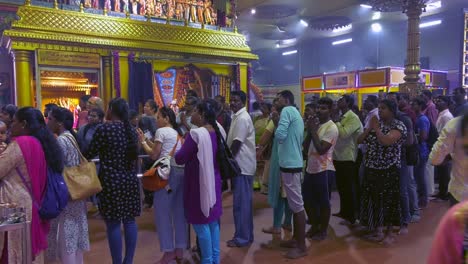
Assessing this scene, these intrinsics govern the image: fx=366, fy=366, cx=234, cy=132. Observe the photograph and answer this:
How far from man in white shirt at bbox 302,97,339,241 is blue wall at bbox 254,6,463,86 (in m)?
12.9

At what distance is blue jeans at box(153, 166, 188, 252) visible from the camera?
3.28 m

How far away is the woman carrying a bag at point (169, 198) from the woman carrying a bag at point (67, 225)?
0.68 metres

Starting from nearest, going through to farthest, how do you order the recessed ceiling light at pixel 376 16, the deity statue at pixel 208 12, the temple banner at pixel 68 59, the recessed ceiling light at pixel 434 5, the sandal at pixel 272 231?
the sandal at pixel 272 231, the temple banner at pixel 68 59, the deity statue at pixel 208 12, the recessed ceiling light at pixel 434 5, the recessed ceiling light at pixel 376 16

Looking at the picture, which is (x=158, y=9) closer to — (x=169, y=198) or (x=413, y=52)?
(x=413, y=52)

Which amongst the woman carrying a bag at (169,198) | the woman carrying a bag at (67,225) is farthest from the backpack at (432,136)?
the woman carrying a bag at (67,225)

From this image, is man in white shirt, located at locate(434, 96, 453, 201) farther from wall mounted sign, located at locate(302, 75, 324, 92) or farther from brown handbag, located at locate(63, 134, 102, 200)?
wall mounted sign, located at locate(302, 75, 324, 92)

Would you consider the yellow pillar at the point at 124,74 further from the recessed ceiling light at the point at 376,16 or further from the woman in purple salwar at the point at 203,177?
the recessed ceiling light at the point at 376,16

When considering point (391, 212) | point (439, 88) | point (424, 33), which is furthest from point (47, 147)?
point (424, 33)

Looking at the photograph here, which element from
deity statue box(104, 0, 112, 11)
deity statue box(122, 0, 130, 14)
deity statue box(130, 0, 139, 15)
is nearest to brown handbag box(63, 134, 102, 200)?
deity statue box(104, 0, 112, 11)

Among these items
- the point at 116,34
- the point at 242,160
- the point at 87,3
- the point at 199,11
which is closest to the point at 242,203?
the point at 242,160

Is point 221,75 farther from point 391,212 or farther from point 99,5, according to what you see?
point 391,212

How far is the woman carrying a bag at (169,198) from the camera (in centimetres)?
328

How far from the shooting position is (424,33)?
15547mm

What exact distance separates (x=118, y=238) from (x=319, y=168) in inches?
85.4
